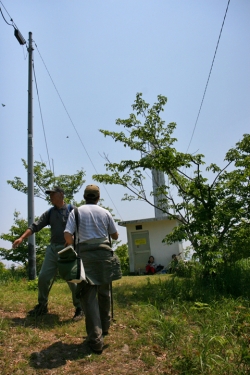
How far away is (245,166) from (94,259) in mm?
4520

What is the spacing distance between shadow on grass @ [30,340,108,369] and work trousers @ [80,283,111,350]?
19cm

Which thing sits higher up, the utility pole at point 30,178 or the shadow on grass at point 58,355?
the utility pole at point 30,178

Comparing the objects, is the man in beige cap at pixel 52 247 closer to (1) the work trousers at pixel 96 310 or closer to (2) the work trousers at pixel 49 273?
(2) the work trousers at pixel 49 273

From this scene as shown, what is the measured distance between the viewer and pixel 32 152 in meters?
7.91

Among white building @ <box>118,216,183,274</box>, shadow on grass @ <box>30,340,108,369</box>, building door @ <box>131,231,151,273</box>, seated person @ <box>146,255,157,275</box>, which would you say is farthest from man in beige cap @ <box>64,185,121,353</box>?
building door @ <box>131,231,151,273</box>

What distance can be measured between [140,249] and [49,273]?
11.4 metres

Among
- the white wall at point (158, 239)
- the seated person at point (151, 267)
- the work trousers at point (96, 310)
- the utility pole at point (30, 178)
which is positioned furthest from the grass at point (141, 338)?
the white wall at point (158, 239)

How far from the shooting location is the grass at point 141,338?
11.6 ft

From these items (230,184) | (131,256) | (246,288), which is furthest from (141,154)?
(131,256)

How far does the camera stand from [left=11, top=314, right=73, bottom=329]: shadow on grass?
470 centimetres

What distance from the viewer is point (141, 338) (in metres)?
4.25

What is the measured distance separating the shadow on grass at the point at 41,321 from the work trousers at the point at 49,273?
227 mm

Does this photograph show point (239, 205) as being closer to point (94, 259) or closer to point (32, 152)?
point (94, 259)

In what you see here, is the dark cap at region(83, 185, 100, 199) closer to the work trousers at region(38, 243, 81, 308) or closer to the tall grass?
the work trousers at region(38, 243, 81, 308)
